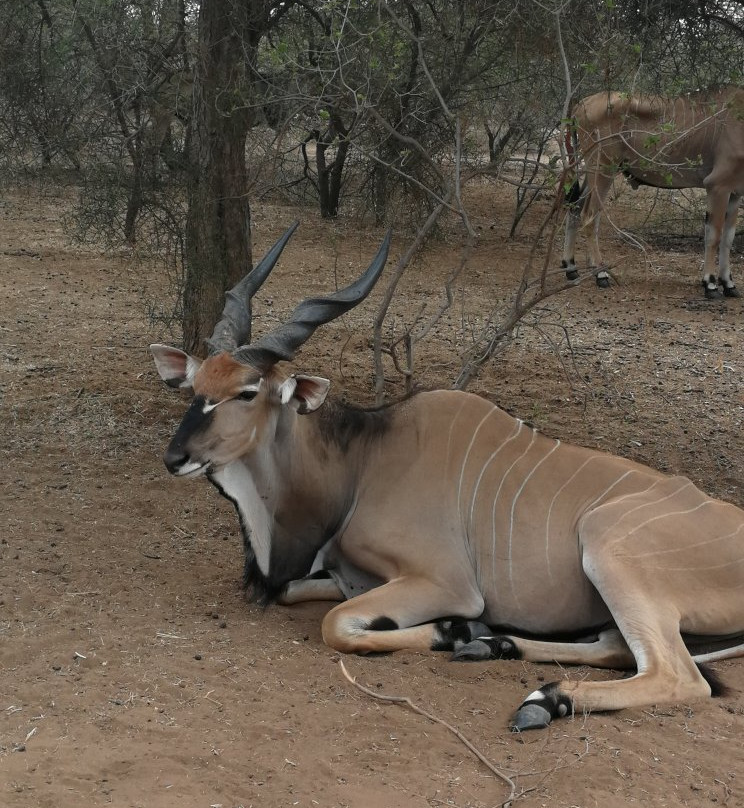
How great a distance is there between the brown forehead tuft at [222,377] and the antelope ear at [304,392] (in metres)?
0.11

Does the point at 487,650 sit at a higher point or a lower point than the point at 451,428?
lower

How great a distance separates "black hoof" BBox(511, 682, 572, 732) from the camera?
9.01 feet

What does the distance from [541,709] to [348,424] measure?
1.26 meters

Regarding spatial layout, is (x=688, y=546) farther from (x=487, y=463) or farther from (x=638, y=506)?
(x=487, y=463)

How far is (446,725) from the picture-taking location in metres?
2.71

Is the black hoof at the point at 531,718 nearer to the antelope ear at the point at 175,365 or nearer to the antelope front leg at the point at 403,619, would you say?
the antelope front leg at the point at 403,619

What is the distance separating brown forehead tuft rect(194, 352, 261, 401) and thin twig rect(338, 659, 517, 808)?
842 millimetres

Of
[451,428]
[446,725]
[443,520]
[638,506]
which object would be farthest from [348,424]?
[446,725]

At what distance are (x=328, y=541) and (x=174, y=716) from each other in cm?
106

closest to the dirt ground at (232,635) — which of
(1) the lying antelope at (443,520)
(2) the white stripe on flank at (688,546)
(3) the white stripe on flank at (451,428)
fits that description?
(1) the lying antelope at (443,520)

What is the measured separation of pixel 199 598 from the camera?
3594 mm

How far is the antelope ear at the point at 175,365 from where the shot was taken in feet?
11.3

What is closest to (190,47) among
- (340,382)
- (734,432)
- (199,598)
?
(340,382)

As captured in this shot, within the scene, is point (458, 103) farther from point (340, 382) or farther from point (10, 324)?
point (10, 324)
